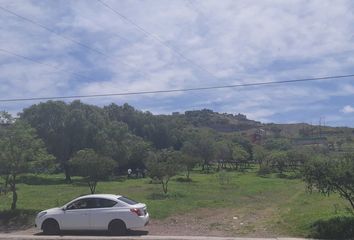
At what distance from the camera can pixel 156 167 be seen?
3950 centimetres

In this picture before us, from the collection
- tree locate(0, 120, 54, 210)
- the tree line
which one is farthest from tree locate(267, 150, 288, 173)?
tree locate(0, 120, 54, 210)

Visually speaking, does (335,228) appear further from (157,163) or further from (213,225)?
(157,163)

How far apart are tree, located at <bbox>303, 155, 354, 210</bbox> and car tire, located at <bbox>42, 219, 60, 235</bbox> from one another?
1018 centimetres

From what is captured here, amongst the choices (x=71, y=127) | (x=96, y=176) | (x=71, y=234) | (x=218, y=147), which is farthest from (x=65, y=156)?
(x=71, y=234)

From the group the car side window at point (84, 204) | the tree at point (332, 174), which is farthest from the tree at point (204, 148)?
the tree at point (332, 174)

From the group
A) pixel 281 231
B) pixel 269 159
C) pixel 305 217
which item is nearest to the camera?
pixel 281 231

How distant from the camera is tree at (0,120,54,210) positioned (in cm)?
2719

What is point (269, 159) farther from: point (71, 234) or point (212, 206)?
point (71, 234)

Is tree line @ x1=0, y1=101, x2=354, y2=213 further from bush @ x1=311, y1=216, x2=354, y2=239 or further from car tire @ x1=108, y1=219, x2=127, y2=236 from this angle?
car tire @ x1=108, y1=219, x2=127, y2=236

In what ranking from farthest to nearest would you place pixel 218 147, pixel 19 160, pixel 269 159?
pixel 218 147, pixel 269 159, pixel 19 160

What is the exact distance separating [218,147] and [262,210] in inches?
2923

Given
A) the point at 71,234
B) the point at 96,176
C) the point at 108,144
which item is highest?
the point at 108,144

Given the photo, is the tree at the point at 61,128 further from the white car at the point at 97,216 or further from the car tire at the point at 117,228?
the car tire at the point at 117,228

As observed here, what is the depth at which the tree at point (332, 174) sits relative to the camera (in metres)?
19.6
